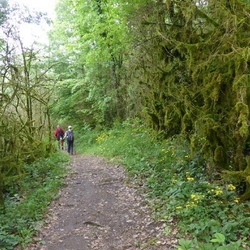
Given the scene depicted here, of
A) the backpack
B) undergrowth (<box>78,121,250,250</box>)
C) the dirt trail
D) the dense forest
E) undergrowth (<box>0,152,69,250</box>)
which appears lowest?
the dirt trail

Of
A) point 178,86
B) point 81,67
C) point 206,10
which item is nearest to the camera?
point 206,10

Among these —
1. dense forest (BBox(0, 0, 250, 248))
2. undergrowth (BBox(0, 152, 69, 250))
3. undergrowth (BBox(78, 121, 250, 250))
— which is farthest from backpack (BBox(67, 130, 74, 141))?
undergrowth (BBox(78, 121, 250, 250))

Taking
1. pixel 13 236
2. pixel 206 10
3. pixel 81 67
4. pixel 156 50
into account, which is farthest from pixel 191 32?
pixel 81 67

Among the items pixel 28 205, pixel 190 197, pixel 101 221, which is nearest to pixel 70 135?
pixel 28 205

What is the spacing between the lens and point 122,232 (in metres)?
5.74

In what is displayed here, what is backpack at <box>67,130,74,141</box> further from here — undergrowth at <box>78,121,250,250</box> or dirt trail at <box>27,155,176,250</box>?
dirt trail at <box>27,155,176,250</box>

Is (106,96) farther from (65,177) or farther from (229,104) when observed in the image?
(229,104)

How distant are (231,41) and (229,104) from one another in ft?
3.98

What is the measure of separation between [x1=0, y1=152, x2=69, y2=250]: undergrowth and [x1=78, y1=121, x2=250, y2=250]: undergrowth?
2567 millimetres

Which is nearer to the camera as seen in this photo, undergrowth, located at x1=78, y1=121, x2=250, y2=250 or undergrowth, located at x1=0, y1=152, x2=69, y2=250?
undergrowth, located at x1=78, y1=121, x2=250, y2=250

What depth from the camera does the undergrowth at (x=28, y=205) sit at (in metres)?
5.49

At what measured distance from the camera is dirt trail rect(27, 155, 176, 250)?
5.29 meters

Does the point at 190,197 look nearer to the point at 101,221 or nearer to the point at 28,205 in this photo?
the point at 101,221

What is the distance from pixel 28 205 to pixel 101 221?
1.86 meters
